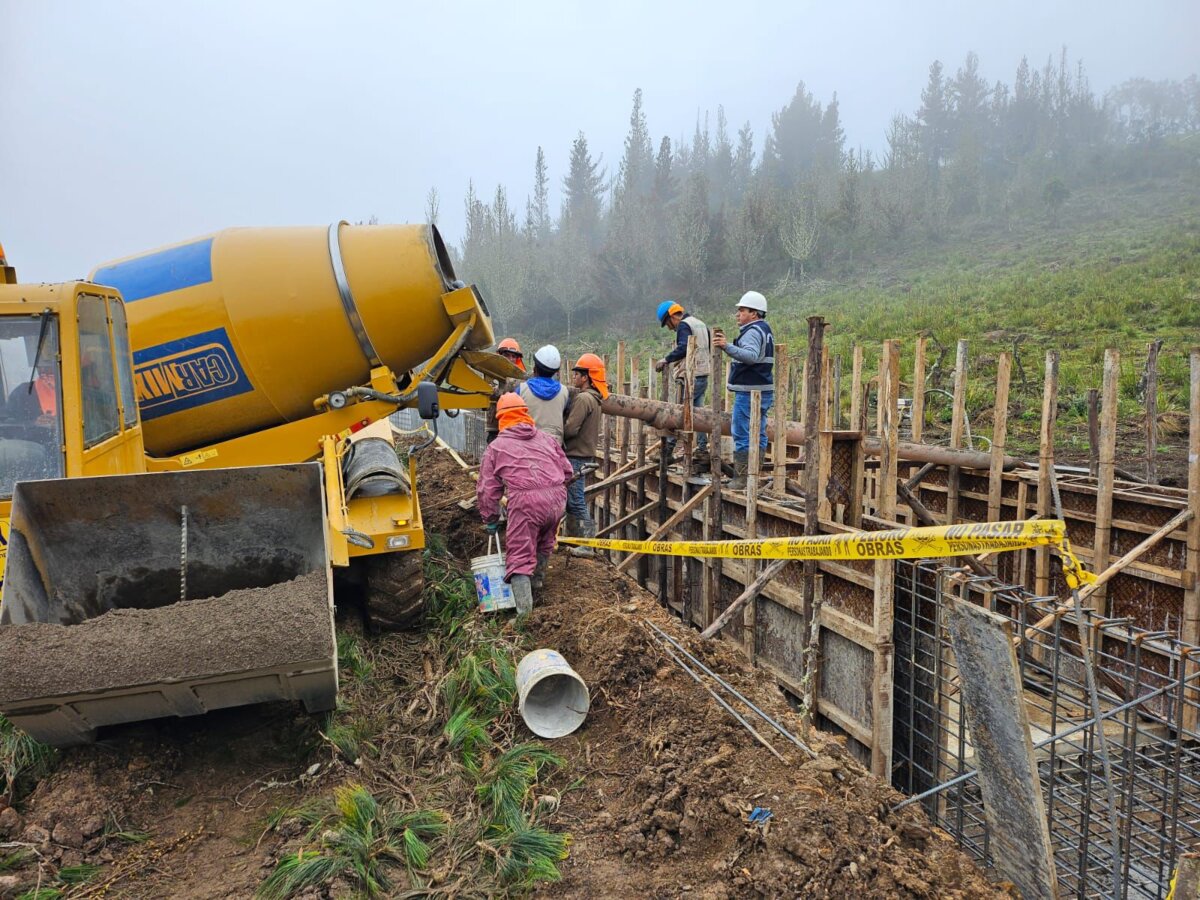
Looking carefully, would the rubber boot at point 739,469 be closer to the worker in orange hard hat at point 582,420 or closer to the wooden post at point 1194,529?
the worker in orange hard hat at point 582,420

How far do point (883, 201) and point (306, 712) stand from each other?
54.8 meters

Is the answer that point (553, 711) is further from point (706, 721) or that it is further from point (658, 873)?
point (658, 873)

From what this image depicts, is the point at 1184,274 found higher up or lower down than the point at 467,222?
lower down

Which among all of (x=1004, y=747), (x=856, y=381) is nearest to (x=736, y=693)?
(x=1004, y=747)

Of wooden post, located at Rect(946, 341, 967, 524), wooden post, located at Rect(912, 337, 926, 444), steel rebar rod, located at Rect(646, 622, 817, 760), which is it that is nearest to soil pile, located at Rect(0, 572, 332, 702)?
steel rebar rod, located at Rect(646, 622, 817, 760)

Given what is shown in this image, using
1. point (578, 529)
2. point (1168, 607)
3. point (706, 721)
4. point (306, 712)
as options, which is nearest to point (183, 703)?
point (306, 712)

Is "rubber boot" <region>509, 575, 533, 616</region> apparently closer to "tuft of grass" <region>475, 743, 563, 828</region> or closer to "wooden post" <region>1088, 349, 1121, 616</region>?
"tuft of grass" <region>475, 743, 563, 828</region>

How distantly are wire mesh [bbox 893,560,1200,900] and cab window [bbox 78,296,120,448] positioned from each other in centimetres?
443

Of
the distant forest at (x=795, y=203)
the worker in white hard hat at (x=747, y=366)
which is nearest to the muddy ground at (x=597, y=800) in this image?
the worker in white hard hat at (x=747, y=366)

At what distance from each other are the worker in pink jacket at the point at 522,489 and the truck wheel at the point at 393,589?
0.67 meters

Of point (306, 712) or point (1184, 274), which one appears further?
point (1184, 274)

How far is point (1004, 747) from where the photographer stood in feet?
8.25

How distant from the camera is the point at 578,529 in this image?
821 cm

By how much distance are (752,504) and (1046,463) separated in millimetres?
2403
